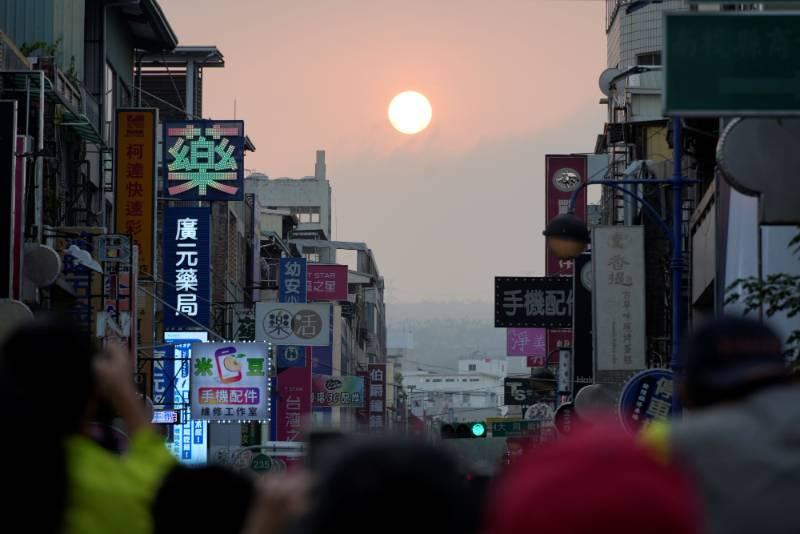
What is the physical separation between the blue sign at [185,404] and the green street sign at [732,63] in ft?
107

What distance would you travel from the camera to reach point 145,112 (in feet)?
Answer: 143

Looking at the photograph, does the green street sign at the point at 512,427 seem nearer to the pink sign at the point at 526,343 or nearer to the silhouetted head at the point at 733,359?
the pink sign at the point at 526,343

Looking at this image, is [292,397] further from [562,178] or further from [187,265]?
[562,178]

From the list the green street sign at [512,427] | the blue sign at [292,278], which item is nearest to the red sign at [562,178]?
the green street sign at [512,427]

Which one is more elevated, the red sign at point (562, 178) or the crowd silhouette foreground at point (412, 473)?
the red sign at point (562, 178)

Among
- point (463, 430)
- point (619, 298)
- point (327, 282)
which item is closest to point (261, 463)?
point (463, 430)

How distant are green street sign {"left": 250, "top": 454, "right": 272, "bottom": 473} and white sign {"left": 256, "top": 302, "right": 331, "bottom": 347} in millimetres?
4435

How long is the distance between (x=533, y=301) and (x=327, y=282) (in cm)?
4385

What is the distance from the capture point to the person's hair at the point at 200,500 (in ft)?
15.7

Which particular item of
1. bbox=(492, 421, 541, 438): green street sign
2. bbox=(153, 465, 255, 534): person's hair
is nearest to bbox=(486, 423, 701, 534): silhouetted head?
bbox=(153, 465, 255, 534): person's hair

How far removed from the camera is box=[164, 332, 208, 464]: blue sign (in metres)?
49.4

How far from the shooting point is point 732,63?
12805 millimetres

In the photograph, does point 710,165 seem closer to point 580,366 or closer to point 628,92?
point 580,366

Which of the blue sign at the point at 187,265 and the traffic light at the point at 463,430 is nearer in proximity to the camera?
the traffic light at the point at 463,430
